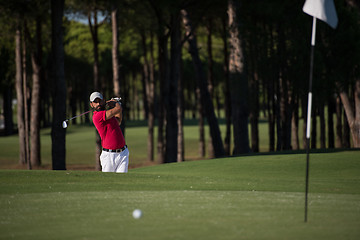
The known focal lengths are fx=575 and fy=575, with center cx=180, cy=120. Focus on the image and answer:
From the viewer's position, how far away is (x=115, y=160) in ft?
40.2

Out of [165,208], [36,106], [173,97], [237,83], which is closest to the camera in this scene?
[165,208]

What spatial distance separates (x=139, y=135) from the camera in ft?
165

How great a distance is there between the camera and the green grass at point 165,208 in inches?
255

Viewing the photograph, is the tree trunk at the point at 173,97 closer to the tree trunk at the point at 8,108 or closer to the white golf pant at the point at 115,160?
the white golf pant at the point at 115,160

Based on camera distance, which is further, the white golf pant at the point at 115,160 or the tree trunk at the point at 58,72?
the tree trunk at the point at 58,72

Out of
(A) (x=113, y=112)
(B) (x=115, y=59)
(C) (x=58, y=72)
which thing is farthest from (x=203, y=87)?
(A) (x=113, y=112)

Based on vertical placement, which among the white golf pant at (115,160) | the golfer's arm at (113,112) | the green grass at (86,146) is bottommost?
the green grass at (86,146)

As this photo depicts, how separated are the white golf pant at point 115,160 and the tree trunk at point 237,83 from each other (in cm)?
1376

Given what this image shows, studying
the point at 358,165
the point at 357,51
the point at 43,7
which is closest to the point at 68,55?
the point at 43,7

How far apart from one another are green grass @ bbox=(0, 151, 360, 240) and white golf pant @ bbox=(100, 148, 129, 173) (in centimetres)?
18

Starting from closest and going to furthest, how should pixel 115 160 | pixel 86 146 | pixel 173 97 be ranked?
pixel 115 160
pixel 173 97
pixel 86 146

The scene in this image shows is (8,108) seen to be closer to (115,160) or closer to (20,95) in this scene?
(20,95)

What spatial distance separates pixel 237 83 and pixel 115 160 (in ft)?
45.9

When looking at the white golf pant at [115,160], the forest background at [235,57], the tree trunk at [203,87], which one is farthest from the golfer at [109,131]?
the tree trunk at [203,87]
